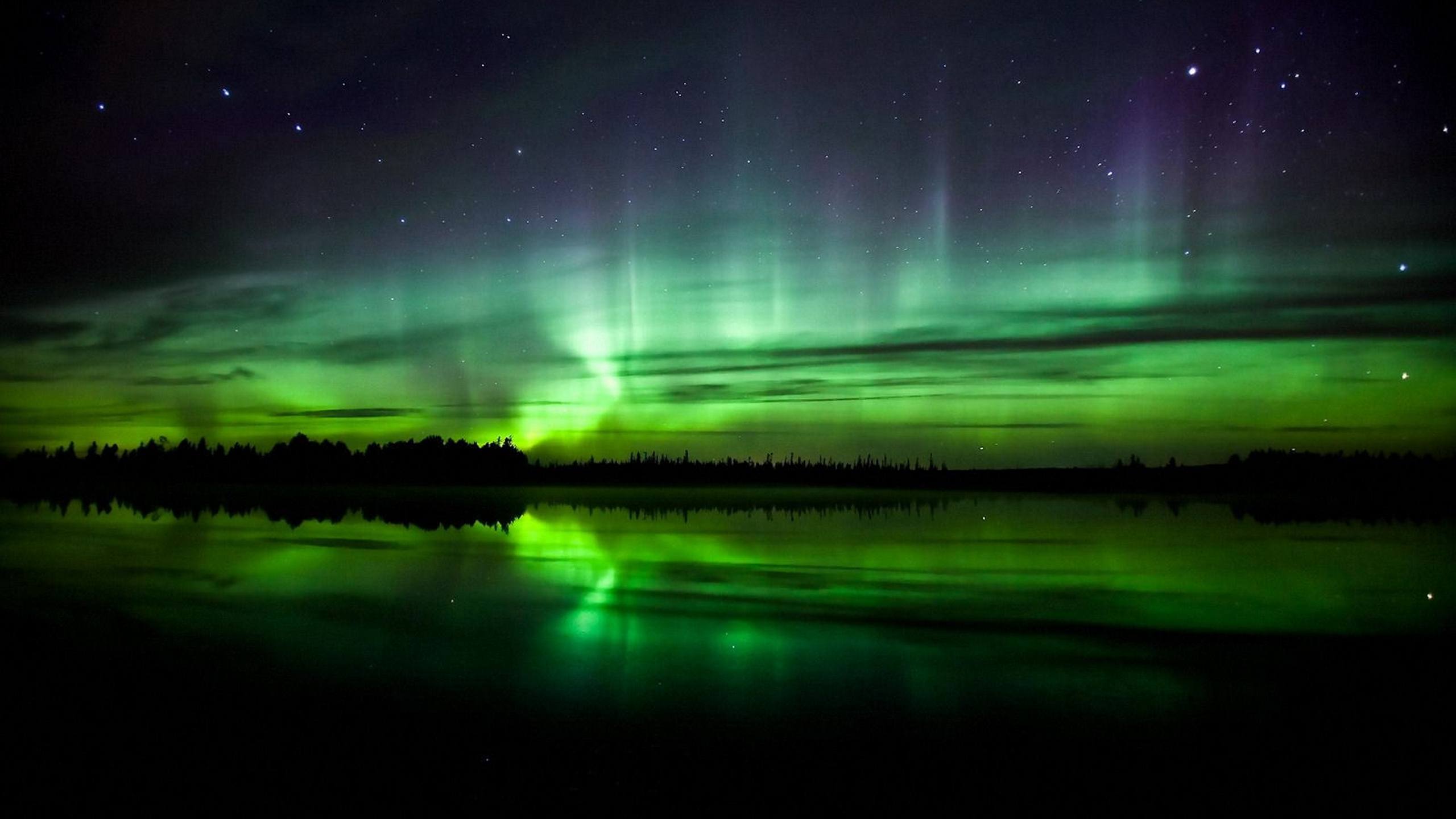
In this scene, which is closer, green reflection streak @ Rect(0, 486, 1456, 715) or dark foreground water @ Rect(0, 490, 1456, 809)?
dark foreground water @ Rect(0, 490, 1456, 809)

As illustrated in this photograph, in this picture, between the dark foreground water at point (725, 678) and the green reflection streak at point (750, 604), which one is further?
the green reflection streak at point (750, 604)

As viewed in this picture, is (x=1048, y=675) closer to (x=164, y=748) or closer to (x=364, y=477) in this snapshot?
(x=164, y=748)

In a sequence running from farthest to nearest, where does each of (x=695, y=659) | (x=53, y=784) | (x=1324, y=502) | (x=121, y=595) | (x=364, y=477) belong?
(x=364, y=477) < (x=1324, y=502) < (x=121, y=595) < (x=695, y=659) < (x=53, y=784)

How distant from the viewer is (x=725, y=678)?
9734 millimetres

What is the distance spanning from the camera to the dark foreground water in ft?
22.9

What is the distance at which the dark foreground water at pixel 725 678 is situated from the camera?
699 centimetres

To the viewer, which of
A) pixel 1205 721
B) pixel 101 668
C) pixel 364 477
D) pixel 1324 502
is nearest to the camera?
pixel 1205 721

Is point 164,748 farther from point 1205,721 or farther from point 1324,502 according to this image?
point 1324,502

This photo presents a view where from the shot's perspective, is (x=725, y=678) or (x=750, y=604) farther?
(x=750, y=604)

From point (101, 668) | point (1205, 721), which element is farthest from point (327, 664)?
point (1205, 721)

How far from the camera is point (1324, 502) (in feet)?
189

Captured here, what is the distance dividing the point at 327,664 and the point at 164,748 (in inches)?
111

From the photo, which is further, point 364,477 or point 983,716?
point 364,477

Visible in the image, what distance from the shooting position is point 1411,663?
10.9 m
